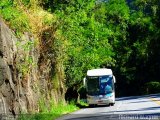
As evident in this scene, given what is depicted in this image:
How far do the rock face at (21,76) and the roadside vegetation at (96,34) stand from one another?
1.15 m

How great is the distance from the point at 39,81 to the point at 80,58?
585 inches

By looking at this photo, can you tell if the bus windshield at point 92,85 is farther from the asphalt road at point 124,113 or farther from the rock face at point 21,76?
the rock face at point 21,76

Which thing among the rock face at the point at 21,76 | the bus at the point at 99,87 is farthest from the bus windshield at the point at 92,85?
the rock face at the point at 21,76

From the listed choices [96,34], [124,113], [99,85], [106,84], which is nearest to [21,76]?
[124,113]

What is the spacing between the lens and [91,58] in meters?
46.1

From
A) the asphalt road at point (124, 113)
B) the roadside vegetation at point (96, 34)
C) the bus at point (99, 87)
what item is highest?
the roadside vegetation at point (96, 34)

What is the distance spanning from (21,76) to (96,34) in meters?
27.9

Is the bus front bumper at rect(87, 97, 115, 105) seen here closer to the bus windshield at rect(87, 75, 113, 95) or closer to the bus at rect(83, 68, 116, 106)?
the bus at rect(83, 68, 116, 106)

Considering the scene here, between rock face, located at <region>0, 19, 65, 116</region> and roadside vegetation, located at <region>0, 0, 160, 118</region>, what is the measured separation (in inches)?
45.2

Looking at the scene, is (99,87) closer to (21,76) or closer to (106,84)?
(106,84)

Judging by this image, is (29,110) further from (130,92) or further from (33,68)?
(130,92)

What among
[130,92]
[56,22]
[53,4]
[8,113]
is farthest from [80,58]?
[130,92]

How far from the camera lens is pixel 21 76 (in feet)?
76.7

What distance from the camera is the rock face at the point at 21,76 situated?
741 inches
